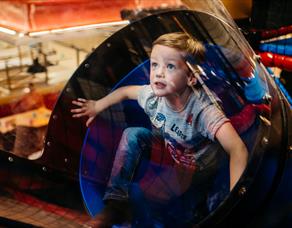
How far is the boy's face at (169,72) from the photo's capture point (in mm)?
871

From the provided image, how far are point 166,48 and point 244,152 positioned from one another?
26cm

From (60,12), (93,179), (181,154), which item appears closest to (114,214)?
(93,179)

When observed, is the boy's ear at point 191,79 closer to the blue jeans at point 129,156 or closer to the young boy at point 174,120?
the young boy at point 174,120

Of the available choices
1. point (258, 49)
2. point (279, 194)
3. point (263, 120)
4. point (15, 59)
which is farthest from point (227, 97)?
point (258, 49)

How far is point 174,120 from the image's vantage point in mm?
897

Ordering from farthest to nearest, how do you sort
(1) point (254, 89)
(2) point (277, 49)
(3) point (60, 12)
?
(2) point (277, 49), (3) point (60, 12), (1) point (254, 89)

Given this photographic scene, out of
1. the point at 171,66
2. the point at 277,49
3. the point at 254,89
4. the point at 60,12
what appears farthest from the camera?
the point at 277,49

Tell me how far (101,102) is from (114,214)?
0.79 feet

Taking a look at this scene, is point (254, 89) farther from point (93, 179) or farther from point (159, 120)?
point (93, 179)

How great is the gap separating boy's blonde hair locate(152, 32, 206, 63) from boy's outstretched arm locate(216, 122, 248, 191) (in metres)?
0.15

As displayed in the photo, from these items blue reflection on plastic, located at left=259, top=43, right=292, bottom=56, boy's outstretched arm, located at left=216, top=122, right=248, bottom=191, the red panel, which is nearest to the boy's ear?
boy's outstretched arm, located at left=216, top=122, right=248, bottom=191

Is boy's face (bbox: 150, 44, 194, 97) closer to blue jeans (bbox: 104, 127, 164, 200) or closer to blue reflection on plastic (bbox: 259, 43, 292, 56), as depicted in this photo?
blue jeans (bbox: 104, 127, 164, 200)

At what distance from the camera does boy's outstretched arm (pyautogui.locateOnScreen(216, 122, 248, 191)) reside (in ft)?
2.92

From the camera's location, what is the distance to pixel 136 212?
96 centimetres
